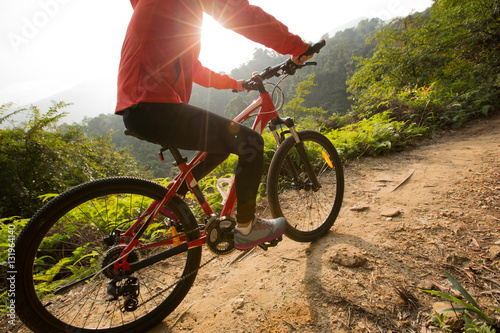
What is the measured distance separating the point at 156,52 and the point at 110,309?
2.10m

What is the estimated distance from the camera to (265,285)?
6.35 ft

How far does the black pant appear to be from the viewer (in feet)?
4.70

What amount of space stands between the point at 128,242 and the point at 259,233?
40.4 inches

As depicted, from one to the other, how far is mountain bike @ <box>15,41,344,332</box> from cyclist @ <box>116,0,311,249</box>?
0.26m

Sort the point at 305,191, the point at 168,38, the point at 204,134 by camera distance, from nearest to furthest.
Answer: the point at 168,38, the point at 204,134, the point at 305,191

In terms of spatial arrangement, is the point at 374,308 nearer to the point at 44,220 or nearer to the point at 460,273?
the point at 460,273

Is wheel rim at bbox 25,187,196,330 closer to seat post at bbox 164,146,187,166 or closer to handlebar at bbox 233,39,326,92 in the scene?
seat post at bbox 164,146,187,166

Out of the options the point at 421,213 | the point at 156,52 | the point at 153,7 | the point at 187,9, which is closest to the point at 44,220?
the point at 156,52

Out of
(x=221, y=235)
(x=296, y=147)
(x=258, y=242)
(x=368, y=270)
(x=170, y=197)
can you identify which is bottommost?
(x=368, y=270)

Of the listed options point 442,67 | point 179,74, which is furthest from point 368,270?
point 442,67

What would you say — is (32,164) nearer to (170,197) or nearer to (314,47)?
(170,197)

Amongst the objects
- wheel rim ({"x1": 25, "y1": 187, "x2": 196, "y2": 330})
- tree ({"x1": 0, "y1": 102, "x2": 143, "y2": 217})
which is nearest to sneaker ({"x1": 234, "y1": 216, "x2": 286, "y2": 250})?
wheel rim ({"x1": 25, "y1": 187, "x2": 196, "y2": 330})

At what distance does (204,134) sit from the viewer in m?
1.57

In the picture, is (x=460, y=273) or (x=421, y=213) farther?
(x=421, y=213)
